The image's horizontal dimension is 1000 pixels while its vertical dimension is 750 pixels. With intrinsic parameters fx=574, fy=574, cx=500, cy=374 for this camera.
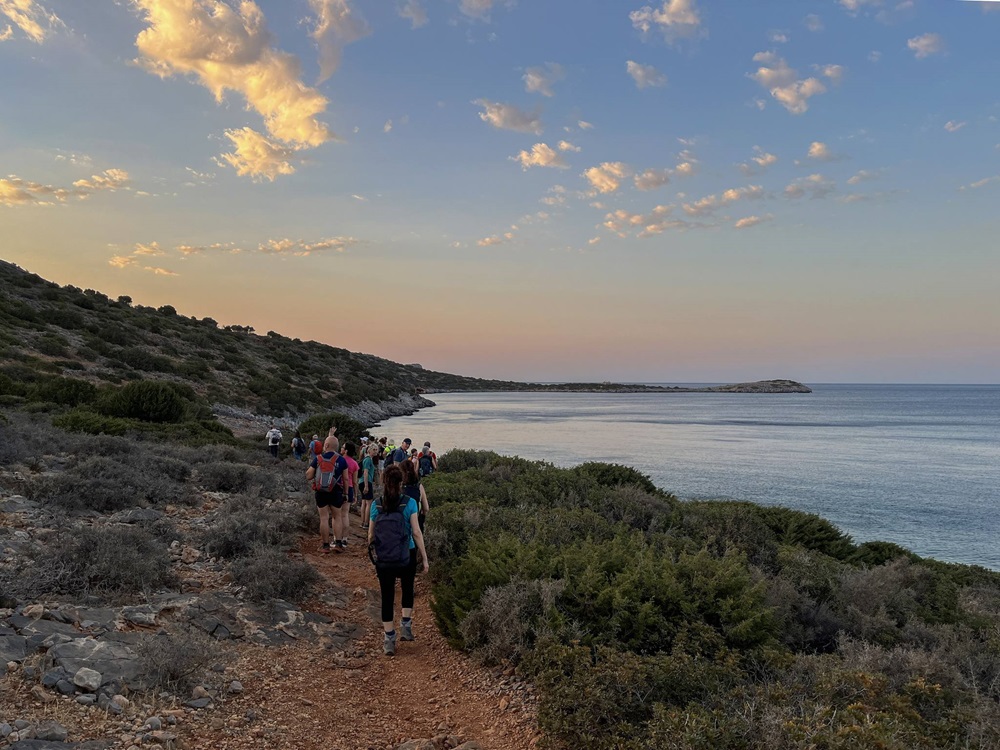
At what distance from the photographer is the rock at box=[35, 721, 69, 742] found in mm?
3879

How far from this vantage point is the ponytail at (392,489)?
6254mm

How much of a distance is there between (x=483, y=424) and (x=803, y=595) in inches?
2134

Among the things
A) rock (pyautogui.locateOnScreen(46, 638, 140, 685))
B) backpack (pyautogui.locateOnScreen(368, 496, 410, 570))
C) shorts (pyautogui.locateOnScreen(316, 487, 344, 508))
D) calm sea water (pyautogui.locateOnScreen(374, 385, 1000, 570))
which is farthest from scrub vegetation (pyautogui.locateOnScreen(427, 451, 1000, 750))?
calm sea water (pyautogui.locateOnScreen(374, 385, 1000, 570))

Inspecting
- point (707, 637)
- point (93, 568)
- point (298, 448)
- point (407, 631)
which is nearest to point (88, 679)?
point (93, 568)

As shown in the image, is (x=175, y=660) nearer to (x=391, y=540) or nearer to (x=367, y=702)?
(x=367, y=702)

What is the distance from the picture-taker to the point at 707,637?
5.57 metres

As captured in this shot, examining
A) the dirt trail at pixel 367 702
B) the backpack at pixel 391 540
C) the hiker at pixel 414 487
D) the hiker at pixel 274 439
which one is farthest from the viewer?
the hiker at pixel 274 439

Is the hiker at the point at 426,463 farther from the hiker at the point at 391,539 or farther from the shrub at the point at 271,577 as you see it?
the hiker at the point at 391,539

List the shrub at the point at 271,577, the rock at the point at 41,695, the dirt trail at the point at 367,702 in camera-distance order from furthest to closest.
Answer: the shrub at the point at 271,577, the dirt trail at the point at 367,702, the rock at the point at 41,695

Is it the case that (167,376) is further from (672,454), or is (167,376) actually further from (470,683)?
(470,683)

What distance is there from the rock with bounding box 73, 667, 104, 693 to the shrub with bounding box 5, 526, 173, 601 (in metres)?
1.63

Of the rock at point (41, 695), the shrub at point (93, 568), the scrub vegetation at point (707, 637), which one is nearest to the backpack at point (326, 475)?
the scrub vegetation at point (707, 637)

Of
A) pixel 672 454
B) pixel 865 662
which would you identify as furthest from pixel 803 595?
pixel 672 454

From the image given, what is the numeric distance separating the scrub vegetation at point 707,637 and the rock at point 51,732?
11.0 feet
